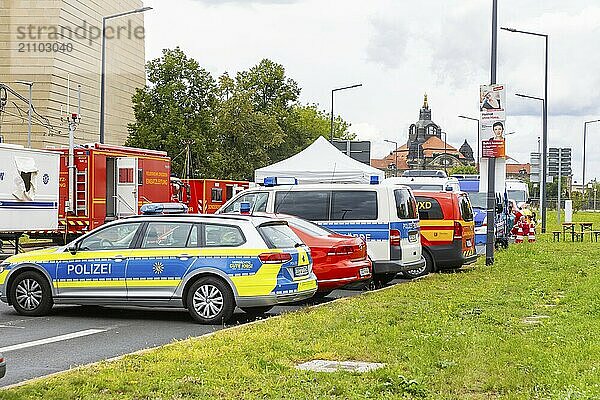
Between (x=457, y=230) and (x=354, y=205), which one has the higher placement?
(x=354, y=205)

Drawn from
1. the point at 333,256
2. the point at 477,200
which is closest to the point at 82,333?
the point at 333,256

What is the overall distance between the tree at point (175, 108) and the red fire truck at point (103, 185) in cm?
2191

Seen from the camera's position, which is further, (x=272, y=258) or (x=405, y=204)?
(x=405, y=204)

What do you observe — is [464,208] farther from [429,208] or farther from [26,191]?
[26,191]

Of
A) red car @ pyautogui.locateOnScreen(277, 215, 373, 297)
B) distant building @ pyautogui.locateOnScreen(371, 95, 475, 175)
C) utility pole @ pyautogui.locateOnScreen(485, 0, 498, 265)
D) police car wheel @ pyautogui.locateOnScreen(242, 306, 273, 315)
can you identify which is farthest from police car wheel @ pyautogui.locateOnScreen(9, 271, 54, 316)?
distant building @ pyautogui.locateOnScreen(371, 95, 475, 175)

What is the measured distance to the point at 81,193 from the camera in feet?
94.0

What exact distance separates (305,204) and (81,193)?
11720mm

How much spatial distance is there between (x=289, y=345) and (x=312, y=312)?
3309 millimetres

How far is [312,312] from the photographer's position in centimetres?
1372

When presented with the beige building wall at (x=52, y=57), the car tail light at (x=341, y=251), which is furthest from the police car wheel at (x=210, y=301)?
the beige building wall at (x=52, y=57)

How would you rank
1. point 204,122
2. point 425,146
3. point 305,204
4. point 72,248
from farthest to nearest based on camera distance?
point 425,146
point 204,122
point 305,204
point 72,248

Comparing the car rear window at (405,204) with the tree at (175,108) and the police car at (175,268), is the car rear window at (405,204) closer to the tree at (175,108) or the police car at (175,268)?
the police car at (175,268)

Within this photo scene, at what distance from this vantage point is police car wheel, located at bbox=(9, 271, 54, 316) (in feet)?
46.9

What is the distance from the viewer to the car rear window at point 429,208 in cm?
2112
